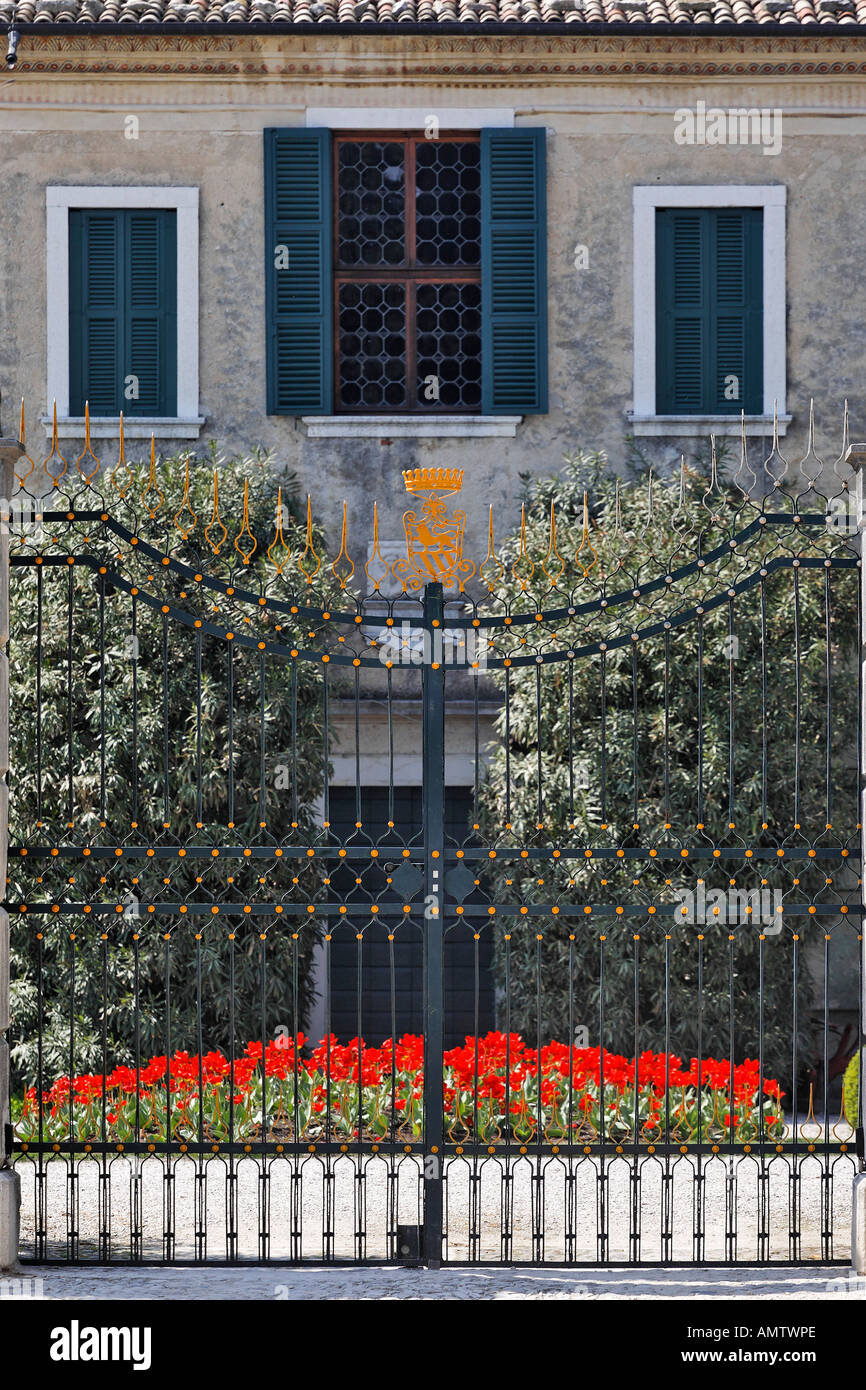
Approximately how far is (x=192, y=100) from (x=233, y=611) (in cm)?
504

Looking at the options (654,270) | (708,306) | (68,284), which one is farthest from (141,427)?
(708,306)

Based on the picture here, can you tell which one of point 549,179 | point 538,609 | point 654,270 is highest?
point 549,179

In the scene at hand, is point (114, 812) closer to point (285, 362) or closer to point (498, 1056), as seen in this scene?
point (498, 1056)

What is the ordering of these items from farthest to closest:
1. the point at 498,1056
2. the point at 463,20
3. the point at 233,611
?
the point at 463,20 < the point at 233,611 < the point at 498,1056

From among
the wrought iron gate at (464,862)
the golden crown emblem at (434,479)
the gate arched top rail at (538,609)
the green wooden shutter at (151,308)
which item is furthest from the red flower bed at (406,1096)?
the green wooden shutter at (151,308)

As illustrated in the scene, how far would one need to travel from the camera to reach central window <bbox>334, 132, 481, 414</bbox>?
13.2m

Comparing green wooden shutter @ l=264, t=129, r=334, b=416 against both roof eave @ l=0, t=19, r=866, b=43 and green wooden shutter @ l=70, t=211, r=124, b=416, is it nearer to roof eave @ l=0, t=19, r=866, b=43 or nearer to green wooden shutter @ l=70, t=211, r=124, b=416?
roof eave @ l=0, t=19, r=866, b=43

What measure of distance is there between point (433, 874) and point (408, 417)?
6.53m

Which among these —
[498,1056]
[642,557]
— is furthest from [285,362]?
[498,1056]

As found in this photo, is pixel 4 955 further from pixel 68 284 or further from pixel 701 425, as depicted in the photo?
pixel 701 425

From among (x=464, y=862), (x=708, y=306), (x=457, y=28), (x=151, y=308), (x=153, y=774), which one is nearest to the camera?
(x=464, y=862)

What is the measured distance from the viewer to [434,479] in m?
12.4

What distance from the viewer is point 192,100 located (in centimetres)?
1314

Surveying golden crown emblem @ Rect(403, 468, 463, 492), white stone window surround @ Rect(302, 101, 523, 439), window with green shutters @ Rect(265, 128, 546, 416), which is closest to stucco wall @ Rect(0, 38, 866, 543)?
white stone window surround @ Rect(302, 101, 523, 439)
